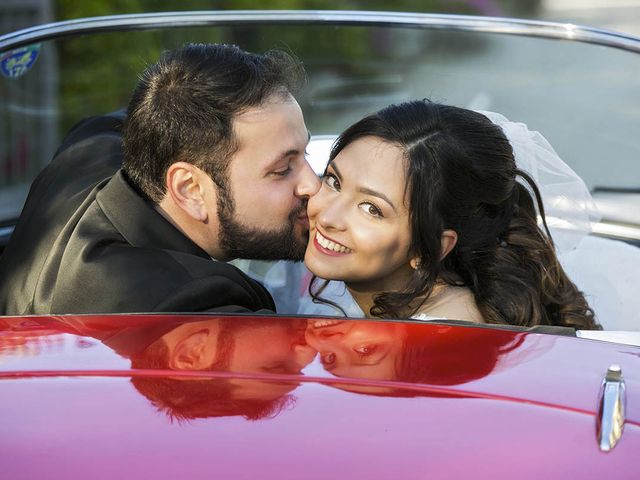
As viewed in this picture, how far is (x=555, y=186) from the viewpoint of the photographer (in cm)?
311

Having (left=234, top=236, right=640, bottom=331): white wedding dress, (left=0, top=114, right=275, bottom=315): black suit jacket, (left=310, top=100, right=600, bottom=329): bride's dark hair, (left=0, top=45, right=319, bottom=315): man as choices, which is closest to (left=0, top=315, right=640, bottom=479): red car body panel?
(left=0, top=114, right=275, bottom=315): black suit jacket

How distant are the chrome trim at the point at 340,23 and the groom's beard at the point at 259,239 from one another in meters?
0.88

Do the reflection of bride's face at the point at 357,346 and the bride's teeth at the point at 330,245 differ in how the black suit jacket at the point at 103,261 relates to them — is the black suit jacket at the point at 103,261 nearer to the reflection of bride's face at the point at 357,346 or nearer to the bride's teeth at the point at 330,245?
the bride's teeth at the point at 330,245

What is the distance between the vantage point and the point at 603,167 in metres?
4.29

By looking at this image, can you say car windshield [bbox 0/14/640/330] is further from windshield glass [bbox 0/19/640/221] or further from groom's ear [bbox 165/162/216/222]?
groom's ear [bbox 165/162/216/222]

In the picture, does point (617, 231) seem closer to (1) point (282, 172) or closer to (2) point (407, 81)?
(1) point (282, 172)

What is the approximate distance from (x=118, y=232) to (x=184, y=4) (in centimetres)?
767

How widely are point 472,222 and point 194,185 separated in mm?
690

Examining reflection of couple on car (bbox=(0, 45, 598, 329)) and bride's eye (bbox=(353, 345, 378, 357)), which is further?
reflection of couple on car (bbox=(0, 45, 598, 329))

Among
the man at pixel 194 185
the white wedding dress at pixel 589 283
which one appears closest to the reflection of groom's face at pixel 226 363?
the man at pixel 194 185

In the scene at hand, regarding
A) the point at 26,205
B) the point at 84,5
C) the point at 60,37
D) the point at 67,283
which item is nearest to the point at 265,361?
the point at 67,283

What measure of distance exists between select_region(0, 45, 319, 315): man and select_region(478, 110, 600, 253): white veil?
63cm

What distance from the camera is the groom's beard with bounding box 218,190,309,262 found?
8.87 ft

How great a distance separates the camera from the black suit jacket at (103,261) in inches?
89.4
